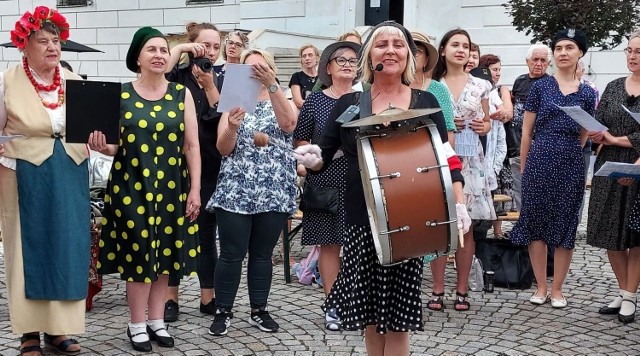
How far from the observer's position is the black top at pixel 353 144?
408 centimetres

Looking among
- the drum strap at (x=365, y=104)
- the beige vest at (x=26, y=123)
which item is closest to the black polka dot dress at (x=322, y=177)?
the drum strap at (x=365, y=104)

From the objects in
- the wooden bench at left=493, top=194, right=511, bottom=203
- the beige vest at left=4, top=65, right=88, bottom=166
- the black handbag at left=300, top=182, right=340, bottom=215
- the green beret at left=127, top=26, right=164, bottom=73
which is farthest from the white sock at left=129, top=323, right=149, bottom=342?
the wooden bench at left=493, top=194, right=511, bottom=203

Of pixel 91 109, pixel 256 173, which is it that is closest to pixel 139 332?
pixel 256 173

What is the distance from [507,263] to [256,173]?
2555 millimetres

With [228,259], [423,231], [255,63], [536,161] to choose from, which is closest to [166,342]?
[228,259]

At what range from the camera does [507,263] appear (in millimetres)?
7016

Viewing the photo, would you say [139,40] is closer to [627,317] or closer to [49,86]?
[49,86]

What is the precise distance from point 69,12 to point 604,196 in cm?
1751

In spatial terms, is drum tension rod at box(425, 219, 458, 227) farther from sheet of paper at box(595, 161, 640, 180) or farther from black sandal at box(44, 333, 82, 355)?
black sandal at box(44, 333, 82, 355)

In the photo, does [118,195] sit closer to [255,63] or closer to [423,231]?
[255,63]

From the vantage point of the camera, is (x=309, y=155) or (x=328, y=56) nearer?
(x=309, y=155)

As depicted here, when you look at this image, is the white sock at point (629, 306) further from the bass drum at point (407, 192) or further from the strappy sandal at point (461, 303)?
the bass drum at point (407, 192)

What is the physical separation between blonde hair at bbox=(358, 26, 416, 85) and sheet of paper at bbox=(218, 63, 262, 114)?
1094mm

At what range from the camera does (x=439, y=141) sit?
3852mm
